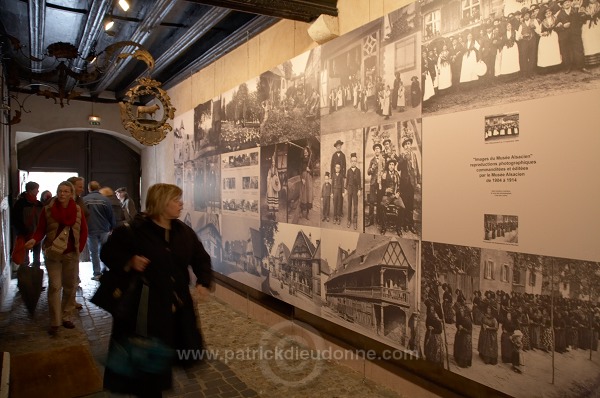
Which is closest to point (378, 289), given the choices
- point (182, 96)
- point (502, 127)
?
point (502, 127)

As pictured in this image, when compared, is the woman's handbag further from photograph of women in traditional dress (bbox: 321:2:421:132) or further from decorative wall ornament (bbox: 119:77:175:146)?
decorative wall ornament (bbox: 119:77:175:146)

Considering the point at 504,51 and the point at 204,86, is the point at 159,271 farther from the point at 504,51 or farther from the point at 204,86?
the point at 204,86

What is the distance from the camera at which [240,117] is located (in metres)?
5.54

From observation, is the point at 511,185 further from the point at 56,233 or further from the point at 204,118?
the point at 204,118

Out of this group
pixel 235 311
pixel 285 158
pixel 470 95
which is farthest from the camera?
pixel 235 311

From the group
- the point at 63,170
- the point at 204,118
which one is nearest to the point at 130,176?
the point at 63,170

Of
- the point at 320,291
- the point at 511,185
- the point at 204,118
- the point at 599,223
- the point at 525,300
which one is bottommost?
the point at 320,291

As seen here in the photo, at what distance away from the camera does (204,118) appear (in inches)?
260

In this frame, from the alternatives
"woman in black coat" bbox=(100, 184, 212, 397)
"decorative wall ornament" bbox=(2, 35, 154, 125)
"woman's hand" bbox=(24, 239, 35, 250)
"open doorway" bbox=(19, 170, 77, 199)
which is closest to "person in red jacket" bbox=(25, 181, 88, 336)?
"woman's hand" bbox=(24, 239, 35, 250)

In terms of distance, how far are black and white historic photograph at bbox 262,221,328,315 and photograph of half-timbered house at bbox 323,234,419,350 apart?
0.25m

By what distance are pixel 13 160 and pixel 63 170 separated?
1419mm

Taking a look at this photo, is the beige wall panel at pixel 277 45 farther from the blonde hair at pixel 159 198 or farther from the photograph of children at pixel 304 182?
the blonde hair at pixel 159 198

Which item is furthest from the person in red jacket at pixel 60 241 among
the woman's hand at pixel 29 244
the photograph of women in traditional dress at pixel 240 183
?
the photograph of women in traditional dress at pixel 240 183

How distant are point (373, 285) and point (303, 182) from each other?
1.34 meters
